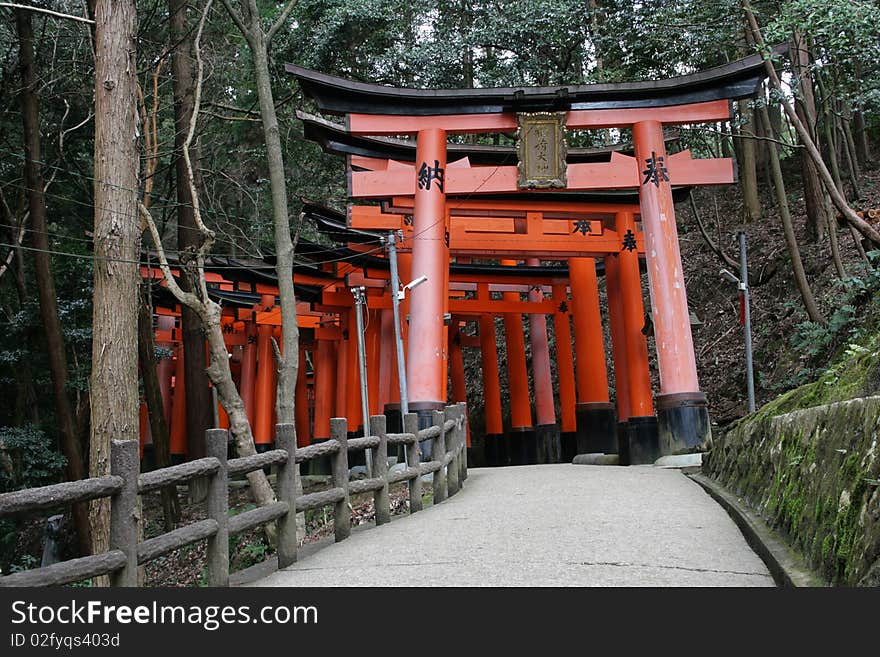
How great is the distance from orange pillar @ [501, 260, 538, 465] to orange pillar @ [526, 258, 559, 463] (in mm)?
270

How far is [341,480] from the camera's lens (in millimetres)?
7602

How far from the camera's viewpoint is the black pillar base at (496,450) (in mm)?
24109

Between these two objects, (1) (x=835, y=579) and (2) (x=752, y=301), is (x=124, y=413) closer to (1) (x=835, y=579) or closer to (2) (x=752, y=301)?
(1) (x=835, y=579)

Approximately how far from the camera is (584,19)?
22766mm

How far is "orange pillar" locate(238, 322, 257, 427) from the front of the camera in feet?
79.9

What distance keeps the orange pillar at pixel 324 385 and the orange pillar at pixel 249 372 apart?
66.9 inches

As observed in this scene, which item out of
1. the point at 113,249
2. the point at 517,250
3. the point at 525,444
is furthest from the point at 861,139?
the point at 113,249

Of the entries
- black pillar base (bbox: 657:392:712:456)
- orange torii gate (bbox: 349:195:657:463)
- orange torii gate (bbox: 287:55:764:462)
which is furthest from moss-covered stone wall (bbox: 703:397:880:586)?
orange torii gate (bbox: 349:195:657:463)

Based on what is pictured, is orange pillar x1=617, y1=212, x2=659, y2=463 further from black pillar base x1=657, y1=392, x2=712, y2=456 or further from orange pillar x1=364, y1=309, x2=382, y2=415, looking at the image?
orange pillar x1=364, y1=309, x2=382, y2=415

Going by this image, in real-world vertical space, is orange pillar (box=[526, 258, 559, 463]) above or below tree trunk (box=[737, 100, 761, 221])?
below

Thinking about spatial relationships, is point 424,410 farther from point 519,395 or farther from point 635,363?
point 519,395

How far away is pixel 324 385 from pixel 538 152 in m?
11.9

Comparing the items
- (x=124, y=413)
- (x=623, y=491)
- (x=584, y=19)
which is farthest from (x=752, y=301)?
(x=124, y=413)

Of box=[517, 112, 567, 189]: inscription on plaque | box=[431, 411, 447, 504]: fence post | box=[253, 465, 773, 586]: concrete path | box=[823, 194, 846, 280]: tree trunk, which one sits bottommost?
box=[253, 465, 773, 586]: concrete path
